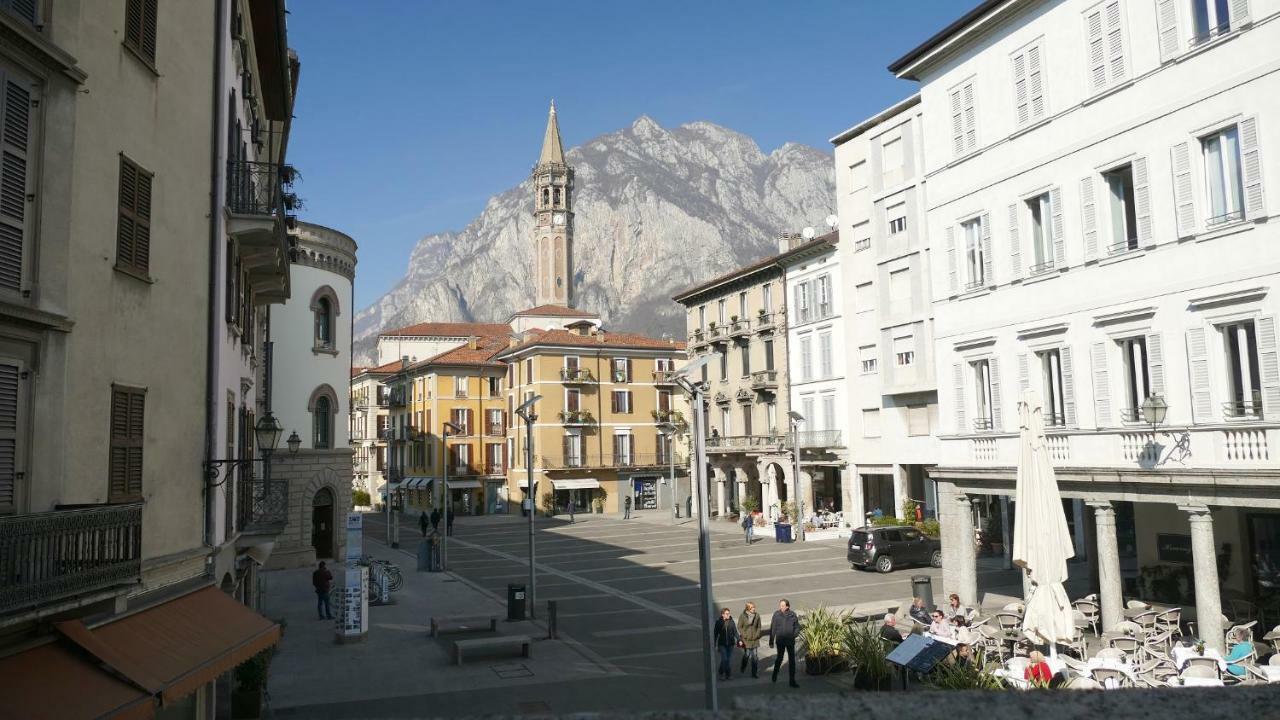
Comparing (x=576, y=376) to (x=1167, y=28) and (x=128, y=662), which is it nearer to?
(x=1167, y=28)

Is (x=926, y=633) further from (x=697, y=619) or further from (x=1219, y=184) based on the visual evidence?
(x=1219, y=184)

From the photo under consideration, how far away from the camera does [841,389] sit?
4862cm

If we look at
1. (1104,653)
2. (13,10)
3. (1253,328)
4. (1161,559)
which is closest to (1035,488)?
(1104,653)

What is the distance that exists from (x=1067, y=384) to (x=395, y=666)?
1660cm

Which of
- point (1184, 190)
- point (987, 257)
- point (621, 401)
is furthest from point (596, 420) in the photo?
point (1184, 190)

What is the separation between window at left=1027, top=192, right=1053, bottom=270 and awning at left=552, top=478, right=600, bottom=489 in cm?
5007

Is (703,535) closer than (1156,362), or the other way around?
(703,535)

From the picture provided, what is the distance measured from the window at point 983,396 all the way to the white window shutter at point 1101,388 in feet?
11.1

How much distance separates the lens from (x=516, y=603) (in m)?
24.6

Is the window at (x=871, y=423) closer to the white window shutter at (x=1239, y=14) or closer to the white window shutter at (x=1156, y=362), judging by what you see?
the white window shutter at (x=1156, y=362)

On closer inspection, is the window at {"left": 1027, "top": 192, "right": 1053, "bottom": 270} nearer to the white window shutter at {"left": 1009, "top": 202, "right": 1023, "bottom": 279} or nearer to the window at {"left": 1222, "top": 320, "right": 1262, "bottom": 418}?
the white window shutter at {"left": 1009, "top": 202, "right": 1023, "bottom": 279}

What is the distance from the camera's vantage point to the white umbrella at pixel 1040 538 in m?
16.5

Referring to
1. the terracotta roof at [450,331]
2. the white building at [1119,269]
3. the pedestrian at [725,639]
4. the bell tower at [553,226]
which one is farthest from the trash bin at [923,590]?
the bell tower at [553,226]

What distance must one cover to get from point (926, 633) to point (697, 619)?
323 inches
